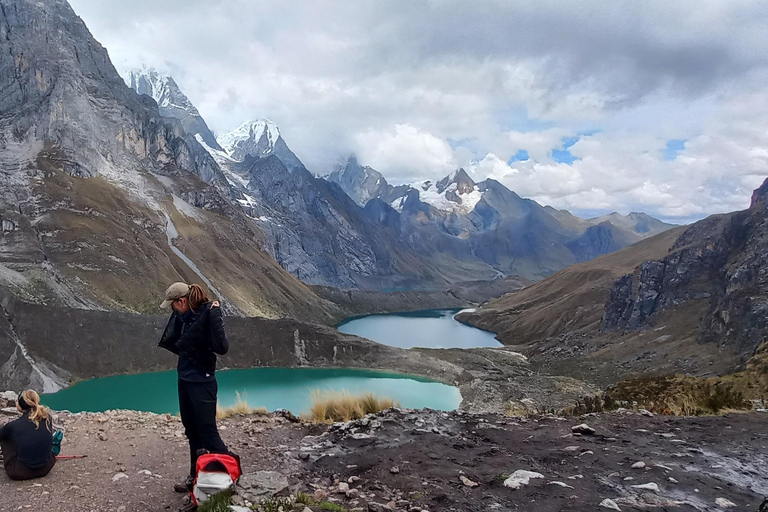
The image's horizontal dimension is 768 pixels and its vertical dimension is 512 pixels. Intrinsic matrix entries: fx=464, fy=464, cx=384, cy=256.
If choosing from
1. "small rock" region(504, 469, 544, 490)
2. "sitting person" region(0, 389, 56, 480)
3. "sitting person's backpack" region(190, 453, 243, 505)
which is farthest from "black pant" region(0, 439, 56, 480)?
"small rock" region(504, 469, 544, 490)

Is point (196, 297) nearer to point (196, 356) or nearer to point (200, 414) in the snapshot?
point (196, 356)

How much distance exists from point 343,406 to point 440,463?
4.23 m

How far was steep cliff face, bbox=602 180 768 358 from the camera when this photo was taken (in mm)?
43438

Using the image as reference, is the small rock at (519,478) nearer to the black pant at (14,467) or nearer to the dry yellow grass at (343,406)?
the dry yellow grass at (343,406)

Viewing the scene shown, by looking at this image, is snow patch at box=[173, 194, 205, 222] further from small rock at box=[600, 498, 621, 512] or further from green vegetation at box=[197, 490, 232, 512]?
small rock at box=[600, 498, 621, 512]

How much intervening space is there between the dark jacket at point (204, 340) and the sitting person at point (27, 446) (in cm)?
236

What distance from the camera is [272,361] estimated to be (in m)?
59.3

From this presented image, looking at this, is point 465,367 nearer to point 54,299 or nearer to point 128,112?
point 54,299

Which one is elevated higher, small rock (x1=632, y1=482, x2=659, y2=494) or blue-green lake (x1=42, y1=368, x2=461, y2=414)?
small rock (x1=632, y1=482, x2=659, y2=494)

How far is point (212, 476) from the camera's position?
5117 millimetres

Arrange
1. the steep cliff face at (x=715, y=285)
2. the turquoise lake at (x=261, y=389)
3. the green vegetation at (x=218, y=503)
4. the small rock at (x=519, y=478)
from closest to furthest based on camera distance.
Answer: the green vegetation at (x=218, y=503) < the small rock at (x=519, y=478) < the turquoise lake at (x=261, y=389) < the steep cliff face at (x=715, y=285)

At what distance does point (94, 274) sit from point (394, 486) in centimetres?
6968

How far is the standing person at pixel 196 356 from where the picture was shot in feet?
19.0

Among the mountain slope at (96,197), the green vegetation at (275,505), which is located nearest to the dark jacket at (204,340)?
the green vegetation at (275,505)
